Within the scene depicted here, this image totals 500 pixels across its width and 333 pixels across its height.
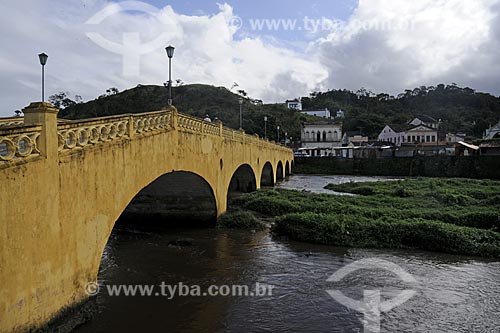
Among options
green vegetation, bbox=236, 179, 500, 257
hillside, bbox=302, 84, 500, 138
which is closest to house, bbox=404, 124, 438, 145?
hillside, bbox=302, 84, 500, 138

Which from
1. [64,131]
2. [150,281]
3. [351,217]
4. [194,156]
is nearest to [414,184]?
[351,217]

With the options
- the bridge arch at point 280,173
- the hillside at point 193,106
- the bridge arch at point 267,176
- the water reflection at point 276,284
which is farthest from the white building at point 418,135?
the water reflection at point 276,284

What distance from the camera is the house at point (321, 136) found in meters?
76.2

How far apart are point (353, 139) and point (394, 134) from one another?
27.7 ft

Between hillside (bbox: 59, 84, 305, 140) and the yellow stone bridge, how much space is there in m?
75.6

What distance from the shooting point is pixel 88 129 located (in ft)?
25.8

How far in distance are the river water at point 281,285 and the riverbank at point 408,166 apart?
121 feet

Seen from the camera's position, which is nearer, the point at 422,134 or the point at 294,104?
the point at 422,134

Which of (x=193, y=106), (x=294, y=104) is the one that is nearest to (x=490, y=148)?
(x=193, y=106)

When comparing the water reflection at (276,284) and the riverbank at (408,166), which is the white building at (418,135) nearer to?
the riverbank at (408,166)

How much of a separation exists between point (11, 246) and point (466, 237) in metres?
14.1

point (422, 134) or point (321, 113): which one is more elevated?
point (321, 113)

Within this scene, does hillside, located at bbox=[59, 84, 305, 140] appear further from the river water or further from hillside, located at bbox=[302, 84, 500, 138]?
the river water

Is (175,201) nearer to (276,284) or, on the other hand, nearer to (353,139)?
(276,284)
